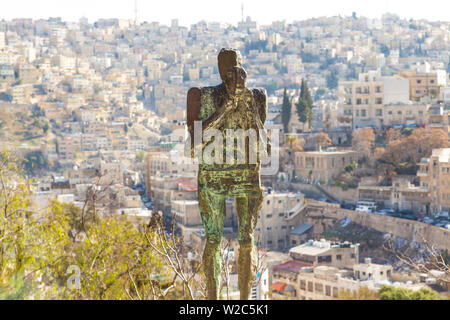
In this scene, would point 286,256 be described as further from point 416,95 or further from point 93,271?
point 93,271

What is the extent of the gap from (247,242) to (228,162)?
1.20 ft

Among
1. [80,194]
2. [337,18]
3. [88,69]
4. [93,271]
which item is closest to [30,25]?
[88,69]

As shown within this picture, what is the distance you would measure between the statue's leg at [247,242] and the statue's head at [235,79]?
1.52 feet

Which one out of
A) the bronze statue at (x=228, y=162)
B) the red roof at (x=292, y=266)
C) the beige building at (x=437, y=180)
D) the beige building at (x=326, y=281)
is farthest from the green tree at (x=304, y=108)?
the bronze statue at (x=228, y=162)

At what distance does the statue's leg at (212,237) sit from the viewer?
3676mm

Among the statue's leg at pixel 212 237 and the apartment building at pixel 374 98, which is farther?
the apartment building at pixel 374 98

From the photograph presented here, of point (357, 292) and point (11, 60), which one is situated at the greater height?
point (11, 60)

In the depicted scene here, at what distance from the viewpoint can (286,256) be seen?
28.0 meters

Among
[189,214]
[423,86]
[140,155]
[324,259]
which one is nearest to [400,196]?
[324,259]

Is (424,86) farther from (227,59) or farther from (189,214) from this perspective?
(227,59)

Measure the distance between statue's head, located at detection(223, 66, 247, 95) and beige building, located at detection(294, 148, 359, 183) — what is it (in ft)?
103

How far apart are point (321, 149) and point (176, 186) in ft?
23.8

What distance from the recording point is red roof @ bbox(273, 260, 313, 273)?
24466 millimetres

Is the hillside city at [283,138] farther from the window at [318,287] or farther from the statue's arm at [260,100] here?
the statue's arm at [260,100]
